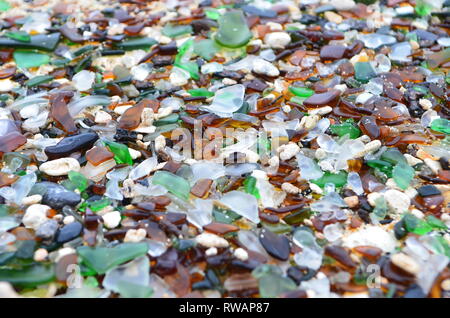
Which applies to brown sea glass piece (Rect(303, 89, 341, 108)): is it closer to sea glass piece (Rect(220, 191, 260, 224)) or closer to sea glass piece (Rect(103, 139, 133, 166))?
sea glass piece (Rect(220, 191, 260, 224))

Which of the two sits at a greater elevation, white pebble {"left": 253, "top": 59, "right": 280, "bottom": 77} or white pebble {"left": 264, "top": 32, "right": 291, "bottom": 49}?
white pebble {"left": 264, "top": 32, "right": 291, "bottom": 49}

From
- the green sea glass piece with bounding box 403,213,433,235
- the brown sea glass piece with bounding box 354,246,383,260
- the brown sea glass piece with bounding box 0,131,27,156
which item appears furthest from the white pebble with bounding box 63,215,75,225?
the green sea glass piece with bounding box 403,213,433,235

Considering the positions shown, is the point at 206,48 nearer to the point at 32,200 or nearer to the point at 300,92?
the point at 300,92

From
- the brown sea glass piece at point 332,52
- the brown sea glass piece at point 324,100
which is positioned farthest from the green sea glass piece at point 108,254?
the brown sea glass piece at point 332,52

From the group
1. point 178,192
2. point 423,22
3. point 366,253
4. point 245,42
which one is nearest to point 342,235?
point 366,253

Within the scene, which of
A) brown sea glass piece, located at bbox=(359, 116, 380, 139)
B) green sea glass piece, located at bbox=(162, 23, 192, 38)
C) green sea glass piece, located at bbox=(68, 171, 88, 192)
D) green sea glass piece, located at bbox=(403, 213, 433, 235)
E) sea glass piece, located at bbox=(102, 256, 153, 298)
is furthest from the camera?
green sea glass piece, located at bbox=(162, 23, 192, 38)
